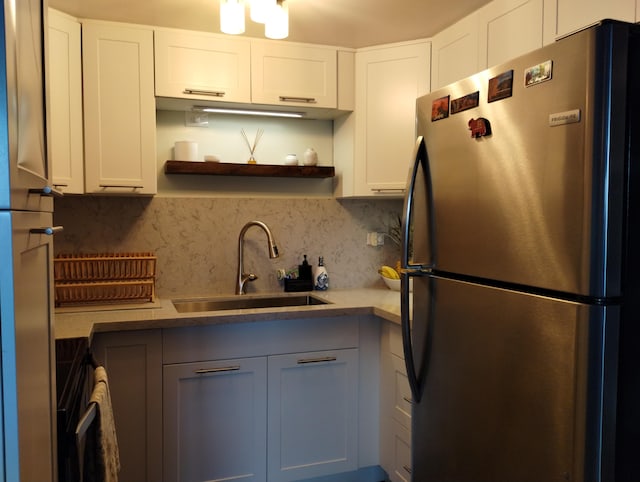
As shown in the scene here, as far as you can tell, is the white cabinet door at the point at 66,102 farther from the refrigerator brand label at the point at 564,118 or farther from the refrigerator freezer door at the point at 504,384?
the refrigerator brand label at the point at 564,118

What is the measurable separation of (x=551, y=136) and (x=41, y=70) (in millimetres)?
1077

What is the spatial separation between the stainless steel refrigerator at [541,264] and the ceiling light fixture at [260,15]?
2.33ft

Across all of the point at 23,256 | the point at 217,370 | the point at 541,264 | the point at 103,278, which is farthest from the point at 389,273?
the point at 23,256

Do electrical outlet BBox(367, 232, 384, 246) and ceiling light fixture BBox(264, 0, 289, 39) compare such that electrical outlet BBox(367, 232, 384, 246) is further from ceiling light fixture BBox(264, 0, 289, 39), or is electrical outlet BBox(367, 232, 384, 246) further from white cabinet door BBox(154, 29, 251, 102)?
ceiling light fixture BBox(264, 0, 289, 39)

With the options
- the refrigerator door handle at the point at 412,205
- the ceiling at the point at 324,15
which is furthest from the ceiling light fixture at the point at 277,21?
the refrigerator door handle at the point at 412,205

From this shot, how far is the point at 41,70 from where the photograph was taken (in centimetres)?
93

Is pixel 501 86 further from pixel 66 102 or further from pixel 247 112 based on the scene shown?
pixel 66 102

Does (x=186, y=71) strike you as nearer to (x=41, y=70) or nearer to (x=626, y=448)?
(x=41, y=70)

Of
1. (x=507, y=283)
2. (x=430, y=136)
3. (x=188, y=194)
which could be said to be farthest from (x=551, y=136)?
(x=188, y=194)

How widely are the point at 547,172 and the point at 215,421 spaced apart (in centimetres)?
172

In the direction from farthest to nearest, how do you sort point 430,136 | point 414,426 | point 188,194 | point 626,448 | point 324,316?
1. point 188,194
2. point 324,316
3. point 414,426
4. point 430,136
5. point 626,448

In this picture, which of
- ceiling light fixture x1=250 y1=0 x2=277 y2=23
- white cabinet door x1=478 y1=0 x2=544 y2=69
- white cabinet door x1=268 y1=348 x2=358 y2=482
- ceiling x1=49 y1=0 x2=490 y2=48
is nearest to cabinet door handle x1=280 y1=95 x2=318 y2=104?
ceiling x1=49 y1=0 x2=490 y2=48

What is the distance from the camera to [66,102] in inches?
88.4

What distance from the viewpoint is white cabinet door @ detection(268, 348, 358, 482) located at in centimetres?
230
